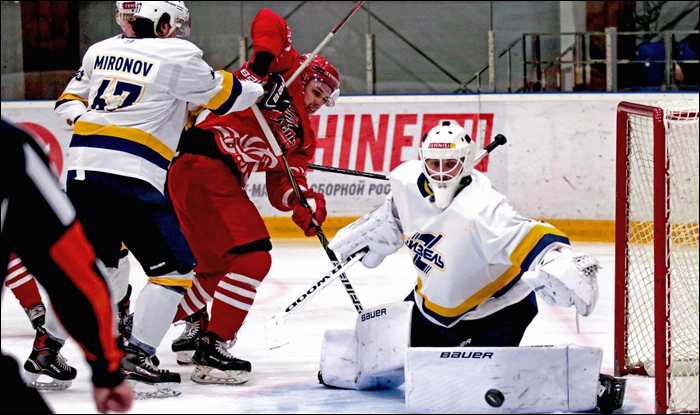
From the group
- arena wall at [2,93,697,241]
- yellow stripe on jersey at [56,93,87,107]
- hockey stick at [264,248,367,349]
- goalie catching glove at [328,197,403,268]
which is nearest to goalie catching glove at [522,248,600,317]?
goalie catching glove at [328,197,403,268]

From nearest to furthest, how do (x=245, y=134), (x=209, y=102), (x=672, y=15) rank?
(x=209, y=102) → (x=245, y=134) → (x=672, y=15)

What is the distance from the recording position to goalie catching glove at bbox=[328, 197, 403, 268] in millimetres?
3019

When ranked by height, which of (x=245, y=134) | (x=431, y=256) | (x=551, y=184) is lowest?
(x=551, y=184)

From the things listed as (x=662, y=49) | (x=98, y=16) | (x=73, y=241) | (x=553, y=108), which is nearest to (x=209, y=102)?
(x=73, y=241)

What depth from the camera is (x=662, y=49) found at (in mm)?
6992

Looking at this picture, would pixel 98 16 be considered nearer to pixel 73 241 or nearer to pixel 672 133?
pixel 672 133

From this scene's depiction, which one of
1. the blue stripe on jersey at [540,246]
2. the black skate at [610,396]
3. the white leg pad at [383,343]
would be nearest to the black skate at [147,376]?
the white leg pad at [383,343]

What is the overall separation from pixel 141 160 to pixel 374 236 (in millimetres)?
678

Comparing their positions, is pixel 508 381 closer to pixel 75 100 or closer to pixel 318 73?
pixel 318 73

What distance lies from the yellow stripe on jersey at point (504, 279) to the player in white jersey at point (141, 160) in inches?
26.9

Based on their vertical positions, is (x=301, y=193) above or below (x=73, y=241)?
below

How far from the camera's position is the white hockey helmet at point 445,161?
2758 millimetres

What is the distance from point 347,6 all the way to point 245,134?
5.66m

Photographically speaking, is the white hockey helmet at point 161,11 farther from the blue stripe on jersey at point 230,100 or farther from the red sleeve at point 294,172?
the red sleeve at point 294,172
